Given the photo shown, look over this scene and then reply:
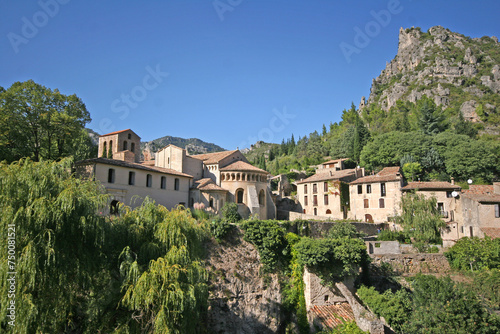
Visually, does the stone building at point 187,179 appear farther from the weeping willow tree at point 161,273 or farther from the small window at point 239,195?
the weeping willow tree at point 161,273

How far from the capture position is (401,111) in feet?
395

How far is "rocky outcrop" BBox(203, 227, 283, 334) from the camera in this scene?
24.8 meters

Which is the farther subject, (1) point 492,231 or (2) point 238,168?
(2) point 238,168

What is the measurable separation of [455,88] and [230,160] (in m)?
116

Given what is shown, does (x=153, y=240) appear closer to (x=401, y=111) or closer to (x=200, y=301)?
(x=200, y=301)

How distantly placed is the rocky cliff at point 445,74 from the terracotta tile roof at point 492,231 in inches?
3002

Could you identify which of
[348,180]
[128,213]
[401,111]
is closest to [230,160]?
[348,180]

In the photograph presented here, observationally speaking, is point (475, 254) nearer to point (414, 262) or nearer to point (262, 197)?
point (414, 262)

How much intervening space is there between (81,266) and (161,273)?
323 cm

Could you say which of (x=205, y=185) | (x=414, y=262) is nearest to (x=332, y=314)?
(x=414, y=262)

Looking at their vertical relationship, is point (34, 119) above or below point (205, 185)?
above

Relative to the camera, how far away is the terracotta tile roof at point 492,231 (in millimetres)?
32869

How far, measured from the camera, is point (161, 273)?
13.9 meters

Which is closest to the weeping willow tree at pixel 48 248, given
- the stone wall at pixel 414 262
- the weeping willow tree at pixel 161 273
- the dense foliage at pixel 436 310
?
the weeping willow tree at pixel 161 273
